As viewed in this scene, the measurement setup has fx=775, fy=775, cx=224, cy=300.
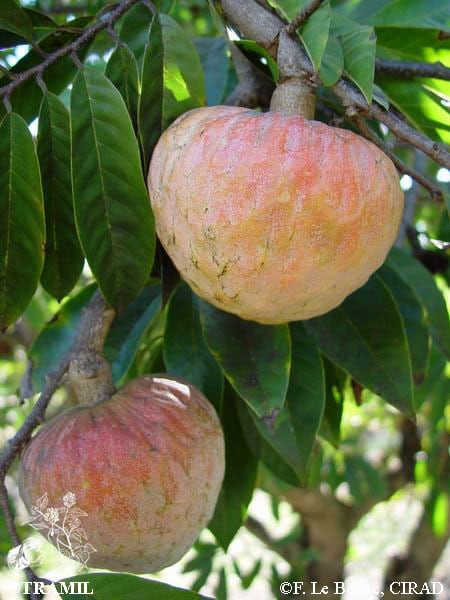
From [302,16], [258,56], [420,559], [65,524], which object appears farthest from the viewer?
[420,559]

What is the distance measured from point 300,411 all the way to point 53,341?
0.58m

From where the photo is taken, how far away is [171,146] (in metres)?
1.17

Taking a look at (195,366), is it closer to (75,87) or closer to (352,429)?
(75,87)

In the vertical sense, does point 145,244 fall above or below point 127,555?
above

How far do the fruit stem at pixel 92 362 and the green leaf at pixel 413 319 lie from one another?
2.34 ft

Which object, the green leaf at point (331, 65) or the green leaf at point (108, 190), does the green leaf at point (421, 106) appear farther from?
the green leaf at point (108, 190)

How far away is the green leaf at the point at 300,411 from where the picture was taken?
1.45 metres

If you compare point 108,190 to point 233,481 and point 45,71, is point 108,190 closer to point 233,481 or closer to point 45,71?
point 45,71

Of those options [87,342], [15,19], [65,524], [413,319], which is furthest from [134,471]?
[413,319]

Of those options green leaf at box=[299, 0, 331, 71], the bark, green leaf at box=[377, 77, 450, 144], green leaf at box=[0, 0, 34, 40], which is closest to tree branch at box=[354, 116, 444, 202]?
green leaf at box=[299, 0, 331, 71]

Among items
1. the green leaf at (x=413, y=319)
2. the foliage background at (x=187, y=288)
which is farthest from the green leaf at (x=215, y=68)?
the green leaf at (x=413, y=319)

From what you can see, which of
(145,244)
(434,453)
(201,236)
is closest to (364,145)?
(201,236)

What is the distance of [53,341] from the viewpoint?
5.62ft

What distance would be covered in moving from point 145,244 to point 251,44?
1.28 ft
